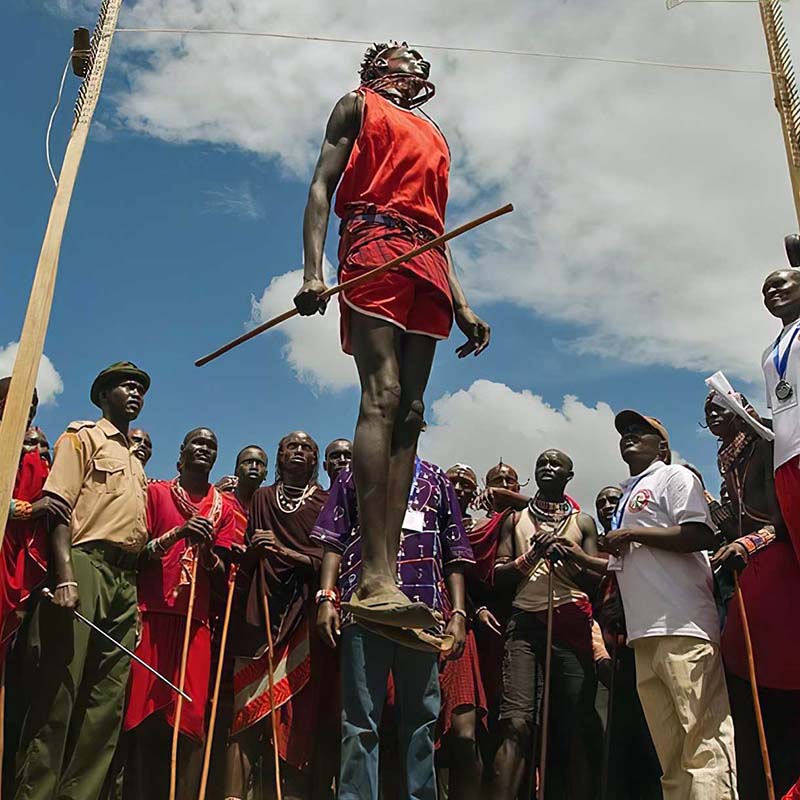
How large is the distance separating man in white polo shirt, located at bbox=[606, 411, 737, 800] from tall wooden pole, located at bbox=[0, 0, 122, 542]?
9.93 ft

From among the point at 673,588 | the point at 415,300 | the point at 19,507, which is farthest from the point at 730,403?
the point at 19,507

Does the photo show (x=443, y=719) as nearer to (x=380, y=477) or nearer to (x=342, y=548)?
(x=342, y=548)

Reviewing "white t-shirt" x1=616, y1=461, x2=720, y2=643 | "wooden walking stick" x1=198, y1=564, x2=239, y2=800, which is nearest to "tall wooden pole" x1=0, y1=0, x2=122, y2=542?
"wooden walking stick" x1=198, y1=564, x2=239, y2=800

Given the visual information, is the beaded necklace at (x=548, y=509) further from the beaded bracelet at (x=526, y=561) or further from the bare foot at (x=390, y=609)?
the bare foot at (x=390, y=609)

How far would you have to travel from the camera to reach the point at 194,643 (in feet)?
18.5

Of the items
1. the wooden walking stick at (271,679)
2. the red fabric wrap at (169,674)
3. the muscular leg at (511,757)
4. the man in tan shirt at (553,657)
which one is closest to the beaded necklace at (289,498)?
the wooden walking stick at (271,679)

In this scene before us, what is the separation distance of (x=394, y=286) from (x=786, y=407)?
6.40ft

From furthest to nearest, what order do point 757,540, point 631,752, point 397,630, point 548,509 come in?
1. point 548,509
2. point 631,752
3. point 757,540
4. point 397,630

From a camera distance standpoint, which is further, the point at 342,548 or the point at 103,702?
the point at 103,702

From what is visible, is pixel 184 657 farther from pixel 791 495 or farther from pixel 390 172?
pixel 791 495

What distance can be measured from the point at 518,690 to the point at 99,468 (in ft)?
9.19

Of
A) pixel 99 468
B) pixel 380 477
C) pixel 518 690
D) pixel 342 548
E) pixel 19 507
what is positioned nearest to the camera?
pixel 380 477

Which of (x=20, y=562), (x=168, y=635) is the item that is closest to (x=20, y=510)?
(x=20, y=562)

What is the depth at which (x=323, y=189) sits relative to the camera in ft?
13.6
